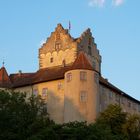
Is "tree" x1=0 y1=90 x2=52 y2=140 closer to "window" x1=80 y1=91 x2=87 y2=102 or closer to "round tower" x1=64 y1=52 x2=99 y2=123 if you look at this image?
"round tower" x1=64 y1=52 x2=99 y2=123

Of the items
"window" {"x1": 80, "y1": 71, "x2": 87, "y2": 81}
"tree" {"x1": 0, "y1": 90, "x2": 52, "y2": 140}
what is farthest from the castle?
"tree" {"x1": 0, "y1": 90, "x2": 52, "y2": 140}

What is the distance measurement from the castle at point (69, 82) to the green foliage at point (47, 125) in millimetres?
3641

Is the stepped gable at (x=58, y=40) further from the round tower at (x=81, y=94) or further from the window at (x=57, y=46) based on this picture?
the round tower at (x=81, y=94)

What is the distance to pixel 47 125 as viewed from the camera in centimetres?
7238

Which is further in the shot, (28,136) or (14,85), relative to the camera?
(14,85)

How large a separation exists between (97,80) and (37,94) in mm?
10368

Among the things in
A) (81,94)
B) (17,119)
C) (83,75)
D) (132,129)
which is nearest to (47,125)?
(17,119)

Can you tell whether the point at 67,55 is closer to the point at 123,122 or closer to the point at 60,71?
the point at 60,71

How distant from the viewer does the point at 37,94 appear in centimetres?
9331

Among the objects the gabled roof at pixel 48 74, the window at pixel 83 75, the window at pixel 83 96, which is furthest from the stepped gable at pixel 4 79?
the window at pixel 83 96

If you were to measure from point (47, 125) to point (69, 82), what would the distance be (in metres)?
16.9

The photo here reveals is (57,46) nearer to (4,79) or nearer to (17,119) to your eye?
(4,79)

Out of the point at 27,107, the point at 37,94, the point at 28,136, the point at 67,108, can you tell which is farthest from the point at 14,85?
the point at 28,136

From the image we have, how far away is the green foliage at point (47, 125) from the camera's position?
67.0 m
